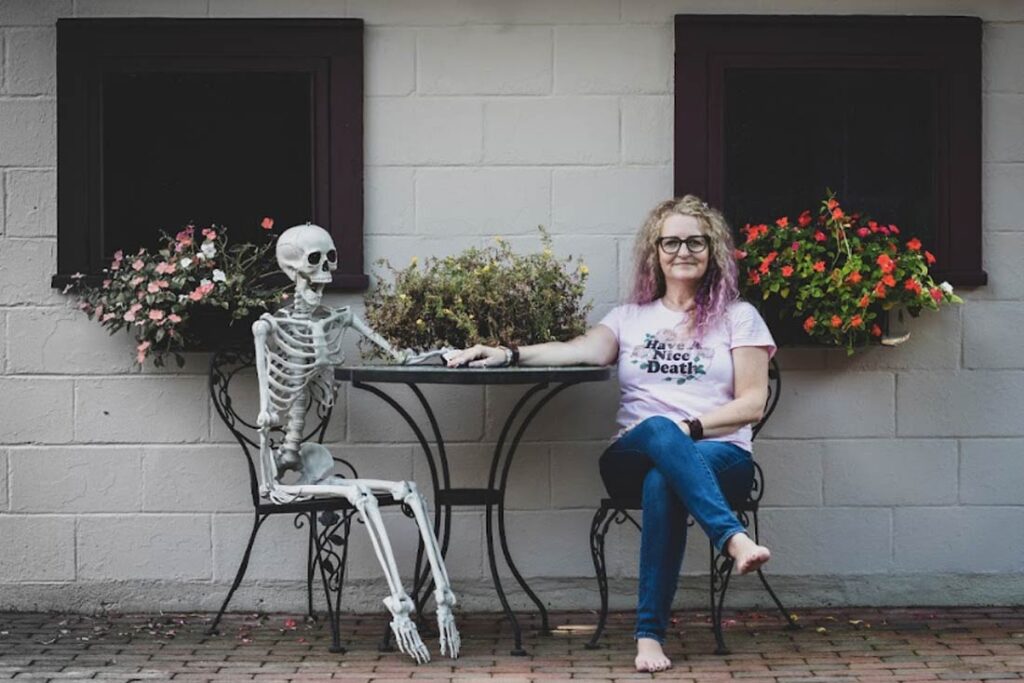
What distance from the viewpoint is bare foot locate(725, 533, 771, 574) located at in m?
4.64

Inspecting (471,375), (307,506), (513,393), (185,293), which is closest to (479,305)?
(471,375)

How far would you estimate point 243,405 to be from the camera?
5789mm

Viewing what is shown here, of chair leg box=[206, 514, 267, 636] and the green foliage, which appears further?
chair leg box=[206, 514, 267, 636]

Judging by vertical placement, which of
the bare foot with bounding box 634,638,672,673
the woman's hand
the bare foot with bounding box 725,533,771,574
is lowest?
the bare foot with bounding box 634,638,672,673

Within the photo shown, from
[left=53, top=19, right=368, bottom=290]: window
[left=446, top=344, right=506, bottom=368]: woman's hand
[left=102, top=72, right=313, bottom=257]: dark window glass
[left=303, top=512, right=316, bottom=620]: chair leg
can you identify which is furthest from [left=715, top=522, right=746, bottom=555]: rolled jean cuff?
[left=102, top=72, right=313, bottom=257]: dark window glass

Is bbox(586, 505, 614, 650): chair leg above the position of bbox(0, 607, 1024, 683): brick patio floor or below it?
above

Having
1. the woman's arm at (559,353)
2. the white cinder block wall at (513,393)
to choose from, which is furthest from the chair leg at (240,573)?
the woman's arm at (559,353)

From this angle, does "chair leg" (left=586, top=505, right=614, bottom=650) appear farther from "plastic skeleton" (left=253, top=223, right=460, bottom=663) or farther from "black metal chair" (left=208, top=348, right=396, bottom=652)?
"black metal chair" (left=208, top=348, right=396, bottom=652)

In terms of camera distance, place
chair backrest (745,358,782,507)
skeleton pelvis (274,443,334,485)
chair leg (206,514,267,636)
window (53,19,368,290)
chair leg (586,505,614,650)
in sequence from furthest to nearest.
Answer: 1. window (53,19,368,290)
2. chair backrest (745,358,782,507)
3. chair leg (206,514,267,636)
4. skeleton pelvis (274,443,334,485)
5. chair leg (586,505,614,650)

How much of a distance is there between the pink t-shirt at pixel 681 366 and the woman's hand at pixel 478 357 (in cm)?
48

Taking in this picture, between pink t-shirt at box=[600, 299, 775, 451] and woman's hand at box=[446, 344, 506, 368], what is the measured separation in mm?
484

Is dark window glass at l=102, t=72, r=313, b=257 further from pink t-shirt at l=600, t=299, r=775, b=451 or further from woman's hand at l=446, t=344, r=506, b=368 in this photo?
pink t-shirt at l=600, t=299, r=775, b=451

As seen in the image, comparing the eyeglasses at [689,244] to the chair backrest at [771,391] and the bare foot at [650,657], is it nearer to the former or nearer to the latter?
the chair backrest at [771,391]

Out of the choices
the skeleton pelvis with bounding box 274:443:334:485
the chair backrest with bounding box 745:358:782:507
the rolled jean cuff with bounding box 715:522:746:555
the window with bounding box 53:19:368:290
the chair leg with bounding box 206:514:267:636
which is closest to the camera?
the rolled jean cuff with bounding box 715:522:746:555
